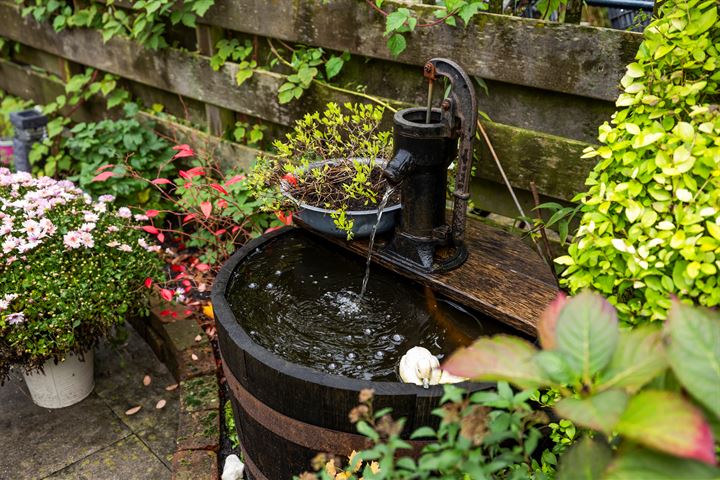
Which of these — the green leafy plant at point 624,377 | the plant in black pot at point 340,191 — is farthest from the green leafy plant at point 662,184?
the plant in black pot at point 340,191

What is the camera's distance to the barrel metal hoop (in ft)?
5.51

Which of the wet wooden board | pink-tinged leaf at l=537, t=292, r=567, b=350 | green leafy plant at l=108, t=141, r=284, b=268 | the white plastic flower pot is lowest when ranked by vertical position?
the white plastic flower pot

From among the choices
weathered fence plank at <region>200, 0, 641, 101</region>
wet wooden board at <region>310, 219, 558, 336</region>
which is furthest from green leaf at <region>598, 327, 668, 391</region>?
weathered fence plank at <region>200, 0, 641, 101</region>

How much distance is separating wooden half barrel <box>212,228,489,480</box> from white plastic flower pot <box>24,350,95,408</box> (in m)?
1.15

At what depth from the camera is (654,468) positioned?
0.89 metres

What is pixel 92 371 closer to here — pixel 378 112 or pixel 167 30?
pixel 378 112

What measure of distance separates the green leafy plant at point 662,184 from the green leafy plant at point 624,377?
32 cm

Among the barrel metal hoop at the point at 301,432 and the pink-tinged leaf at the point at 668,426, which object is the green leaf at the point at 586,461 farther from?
the barrel metal hoop at the point at 301,432

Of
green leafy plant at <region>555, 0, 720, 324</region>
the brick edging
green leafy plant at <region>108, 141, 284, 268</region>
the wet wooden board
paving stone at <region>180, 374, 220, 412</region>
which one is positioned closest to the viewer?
green leafy plant at <region>555, 0, 720, 324</region>

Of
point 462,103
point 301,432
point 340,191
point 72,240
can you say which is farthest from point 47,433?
point 462,103

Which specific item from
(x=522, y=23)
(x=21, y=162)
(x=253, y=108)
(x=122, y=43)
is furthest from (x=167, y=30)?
(x=522, y=23)

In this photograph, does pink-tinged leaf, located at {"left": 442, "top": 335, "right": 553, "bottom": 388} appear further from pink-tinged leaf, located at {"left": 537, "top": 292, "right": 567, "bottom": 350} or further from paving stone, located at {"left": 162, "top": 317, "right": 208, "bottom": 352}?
paving stone, located at {"left": 162, "top": 317, "right": 208, "bottom": 352}

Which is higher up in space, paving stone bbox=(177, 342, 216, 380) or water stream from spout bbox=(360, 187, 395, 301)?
water stream from spout bbox=(360, 187, 395, 301)

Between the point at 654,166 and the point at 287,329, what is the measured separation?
120 centimetres
